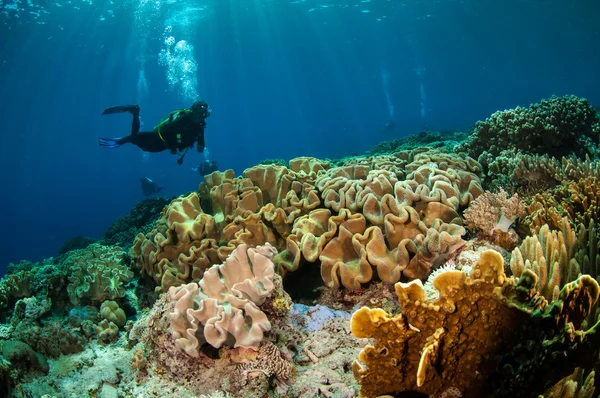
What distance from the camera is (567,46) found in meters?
78.9

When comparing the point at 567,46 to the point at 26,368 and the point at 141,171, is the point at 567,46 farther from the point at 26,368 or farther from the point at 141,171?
the point at 141,171

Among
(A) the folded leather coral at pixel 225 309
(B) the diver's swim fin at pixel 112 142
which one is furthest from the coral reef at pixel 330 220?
(B) the diver's swim fin at pixel 112 142

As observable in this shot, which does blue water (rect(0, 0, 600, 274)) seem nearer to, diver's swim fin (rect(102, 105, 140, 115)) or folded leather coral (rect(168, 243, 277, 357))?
diver's swim fin (rect(102, 105, 140, 115))

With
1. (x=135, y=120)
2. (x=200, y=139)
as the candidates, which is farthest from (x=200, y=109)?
(x=135, y=120)

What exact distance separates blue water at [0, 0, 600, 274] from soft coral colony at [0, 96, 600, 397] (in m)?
36.7

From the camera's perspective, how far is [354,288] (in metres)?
3.90

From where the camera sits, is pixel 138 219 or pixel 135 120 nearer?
pixel 135 120

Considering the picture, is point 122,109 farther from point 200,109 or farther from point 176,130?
point 200,109

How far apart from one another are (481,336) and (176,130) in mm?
7631

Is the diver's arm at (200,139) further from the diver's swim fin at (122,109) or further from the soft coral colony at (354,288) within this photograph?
the soft coral colony at (354,288)

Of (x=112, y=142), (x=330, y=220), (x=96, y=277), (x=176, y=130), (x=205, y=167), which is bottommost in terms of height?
(x=205, y=167)

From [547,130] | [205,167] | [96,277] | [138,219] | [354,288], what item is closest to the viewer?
[354,288]

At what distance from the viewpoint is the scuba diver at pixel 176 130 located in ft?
25.8

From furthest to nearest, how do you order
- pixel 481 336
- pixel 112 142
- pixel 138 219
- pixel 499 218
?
pixel 138 219, pixel 112 142, pixel 499 218, pixel 481 336
